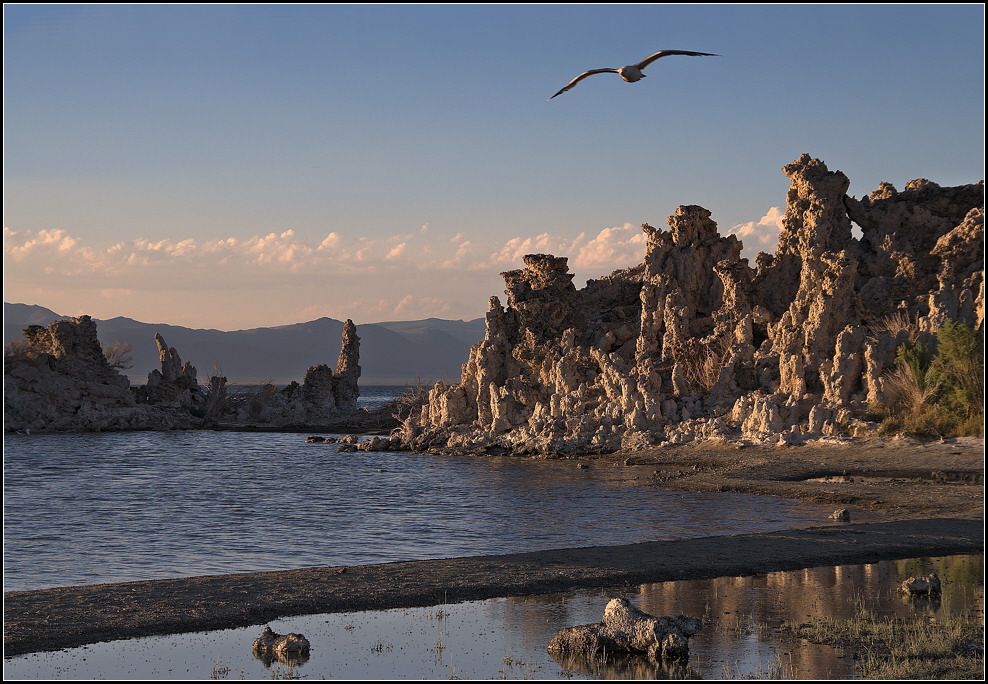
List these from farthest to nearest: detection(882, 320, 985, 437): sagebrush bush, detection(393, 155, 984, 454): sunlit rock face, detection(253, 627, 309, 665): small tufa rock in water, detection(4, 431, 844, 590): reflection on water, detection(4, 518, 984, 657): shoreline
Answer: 1. detection(393, 155, 984, 454): sunlit rock face
2. detection(882, 320, 985, 437): sagebrush bush
3. detection(4, 431, 844, 590): reflection on water
4. detection(4, 518, 984, 657): shoreline
5. detection(253, 627, 309, 665): small tufa rock in water

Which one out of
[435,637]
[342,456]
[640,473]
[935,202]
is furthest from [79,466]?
[935,202]

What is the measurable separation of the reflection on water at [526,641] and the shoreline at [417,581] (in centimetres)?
43

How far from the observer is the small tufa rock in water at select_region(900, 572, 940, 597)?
508 inches

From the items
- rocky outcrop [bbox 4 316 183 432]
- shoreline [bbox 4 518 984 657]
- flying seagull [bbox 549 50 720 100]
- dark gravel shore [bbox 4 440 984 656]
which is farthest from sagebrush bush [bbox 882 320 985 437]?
rocky outcrop [bbox 4 316 183 432]

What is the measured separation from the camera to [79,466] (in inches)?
1688

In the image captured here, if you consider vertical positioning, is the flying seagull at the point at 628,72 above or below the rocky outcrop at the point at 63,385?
above

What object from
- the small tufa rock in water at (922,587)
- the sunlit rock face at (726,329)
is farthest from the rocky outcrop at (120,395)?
the small tufa rock in water at (922,587)

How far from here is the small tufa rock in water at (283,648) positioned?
10.2 meters

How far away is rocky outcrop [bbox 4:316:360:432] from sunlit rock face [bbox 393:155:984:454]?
26.8 m

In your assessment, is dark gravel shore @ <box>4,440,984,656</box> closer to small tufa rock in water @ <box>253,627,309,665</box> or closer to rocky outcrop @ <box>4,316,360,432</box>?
small tufa rock in water @ <box>253,627,309,665</box>

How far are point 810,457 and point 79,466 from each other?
31.1 meters

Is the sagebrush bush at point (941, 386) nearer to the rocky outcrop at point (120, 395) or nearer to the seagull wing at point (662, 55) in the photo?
the seagull wing at point (662, 55)

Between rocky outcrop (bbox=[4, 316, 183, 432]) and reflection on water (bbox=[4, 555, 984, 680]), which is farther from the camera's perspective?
rocky outcrop (bbox=[4, 316, 183, 432])

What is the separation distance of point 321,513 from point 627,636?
59.0 feet
